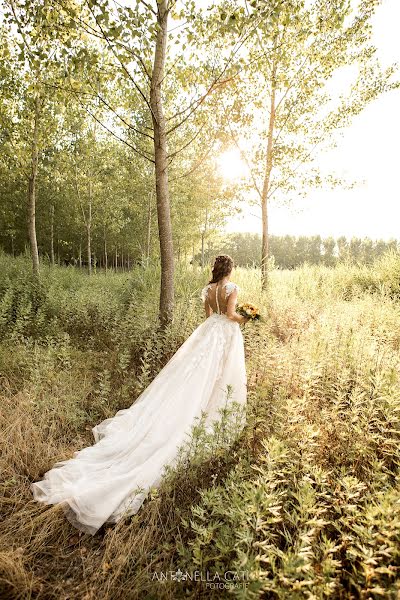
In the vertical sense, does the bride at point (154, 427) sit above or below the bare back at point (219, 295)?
below

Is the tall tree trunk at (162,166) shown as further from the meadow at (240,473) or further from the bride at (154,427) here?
the bride at (154,427)

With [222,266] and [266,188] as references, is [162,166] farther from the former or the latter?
[266,188]

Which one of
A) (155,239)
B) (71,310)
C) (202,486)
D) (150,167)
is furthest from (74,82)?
(155,239)

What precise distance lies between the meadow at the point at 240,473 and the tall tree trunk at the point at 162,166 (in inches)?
24.3

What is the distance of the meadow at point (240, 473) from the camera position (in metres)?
2.18

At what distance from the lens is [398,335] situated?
20.1ft

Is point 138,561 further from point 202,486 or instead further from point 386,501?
point 386,501

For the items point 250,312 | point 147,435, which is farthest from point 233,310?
point 147,435

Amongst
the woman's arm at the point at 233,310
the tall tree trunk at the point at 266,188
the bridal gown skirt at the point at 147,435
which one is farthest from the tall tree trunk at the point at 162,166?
the tall tree trunk at the point at 266,188

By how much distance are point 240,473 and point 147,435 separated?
1.35m

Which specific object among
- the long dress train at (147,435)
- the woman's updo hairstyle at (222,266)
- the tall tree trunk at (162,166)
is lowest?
the long dress train at (147,435)

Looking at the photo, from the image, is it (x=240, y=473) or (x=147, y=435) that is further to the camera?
(x=147, y=435)

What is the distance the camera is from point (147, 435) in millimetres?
3877

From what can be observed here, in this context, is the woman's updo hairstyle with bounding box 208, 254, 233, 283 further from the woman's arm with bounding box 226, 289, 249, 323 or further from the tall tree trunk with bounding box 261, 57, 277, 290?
the tall tree trunk with bounding box 261, 57, 277, 290
